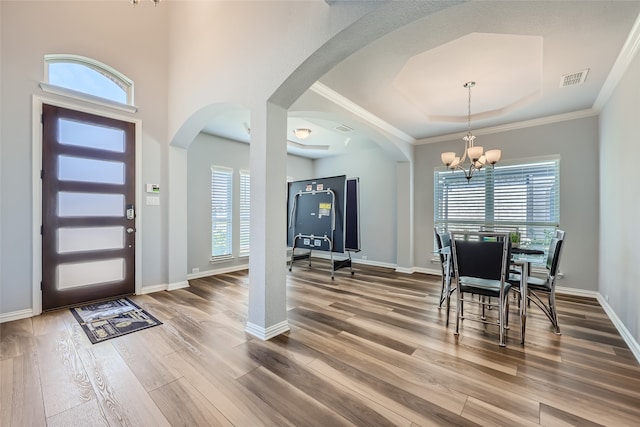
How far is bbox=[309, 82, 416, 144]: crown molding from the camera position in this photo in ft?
10.9

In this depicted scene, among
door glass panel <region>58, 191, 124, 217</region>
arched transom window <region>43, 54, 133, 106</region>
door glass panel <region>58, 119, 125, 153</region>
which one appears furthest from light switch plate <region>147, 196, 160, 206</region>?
arched transom window <region>43, 54, 133, 106</region>

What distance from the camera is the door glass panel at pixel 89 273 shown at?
10.5ft

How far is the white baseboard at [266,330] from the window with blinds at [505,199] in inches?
142

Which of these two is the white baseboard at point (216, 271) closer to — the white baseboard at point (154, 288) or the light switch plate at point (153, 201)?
the white baseboard at point (154, 288)

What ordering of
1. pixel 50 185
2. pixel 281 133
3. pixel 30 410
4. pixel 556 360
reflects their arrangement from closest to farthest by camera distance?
pixel 30 410 → pixel 556 360 → pixel 281 133 → pixel 50 185

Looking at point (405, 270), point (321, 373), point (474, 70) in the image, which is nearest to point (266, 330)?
point (321, 373)

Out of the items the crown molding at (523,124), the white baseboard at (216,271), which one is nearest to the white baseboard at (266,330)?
the white baseboard at (216,271)

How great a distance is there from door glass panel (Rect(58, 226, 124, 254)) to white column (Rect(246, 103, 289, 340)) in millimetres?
2297

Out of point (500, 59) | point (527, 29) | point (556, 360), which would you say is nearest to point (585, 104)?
point (500, 59)

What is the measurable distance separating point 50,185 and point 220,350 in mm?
2884

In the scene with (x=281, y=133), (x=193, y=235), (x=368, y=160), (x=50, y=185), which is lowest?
(x=193, y=235)

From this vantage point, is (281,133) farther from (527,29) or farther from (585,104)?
(585,104)

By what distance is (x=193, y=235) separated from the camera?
4.82 m

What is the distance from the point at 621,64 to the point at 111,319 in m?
5.99
